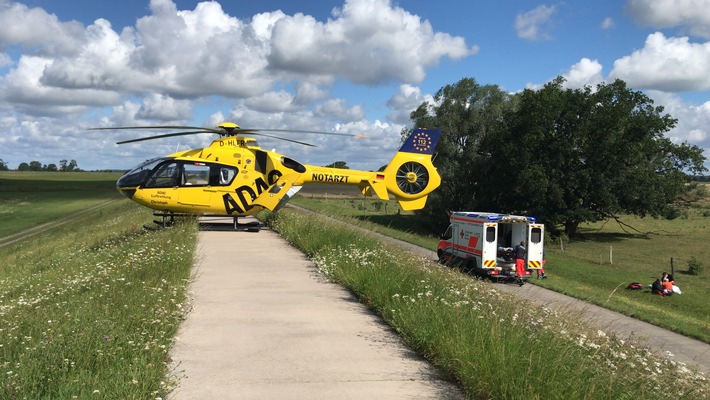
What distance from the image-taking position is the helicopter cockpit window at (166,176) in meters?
18.2

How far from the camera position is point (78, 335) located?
17.4ft

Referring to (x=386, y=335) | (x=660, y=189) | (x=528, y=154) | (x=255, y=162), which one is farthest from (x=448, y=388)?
(x=660, y=189)

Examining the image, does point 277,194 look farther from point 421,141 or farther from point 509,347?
point 509,347

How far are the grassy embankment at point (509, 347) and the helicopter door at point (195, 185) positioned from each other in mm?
11271

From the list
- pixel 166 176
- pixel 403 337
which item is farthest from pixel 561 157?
pixel 403 337

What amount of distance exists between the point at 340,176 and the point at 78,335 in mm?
16149

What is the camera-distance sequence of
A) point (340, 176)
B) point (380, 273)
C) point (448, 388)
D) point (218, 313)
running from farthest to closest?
point (340, 176) < point (380, 273) < point (218, 313) < point (448, 388)

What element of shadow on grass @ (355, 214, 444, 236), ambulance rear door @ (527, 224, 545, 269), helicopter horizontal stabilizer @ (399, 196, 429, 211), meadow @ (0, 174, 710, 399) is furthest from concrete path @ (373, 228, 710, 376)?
shadow on grass @ (355, 214, 444, 236)

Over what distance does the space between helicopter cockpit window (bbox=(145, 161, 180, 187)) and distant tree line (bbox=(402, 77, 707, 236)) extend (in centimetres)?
3070

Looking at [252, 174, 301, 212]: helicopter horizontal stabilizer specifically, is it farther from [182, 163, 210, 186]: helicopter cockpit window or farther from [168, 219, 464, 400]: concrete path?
[168, 219, 464, 400]: concrete path

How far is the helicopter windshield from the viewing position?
59.6ft

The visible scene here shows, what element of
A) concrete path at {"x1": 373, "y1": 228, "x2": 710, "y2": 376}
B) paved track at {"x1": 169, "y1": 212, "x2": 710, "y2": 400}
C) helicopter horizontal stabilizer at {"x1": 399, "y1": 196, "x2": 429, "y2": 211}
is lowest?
concrete path at {"x1": 373, "y1": 228, "x2": 710, "y2": 376}

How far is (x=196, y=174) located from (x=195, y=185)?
402 mm

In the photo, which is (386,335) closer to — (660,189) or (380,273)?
(380,273)
